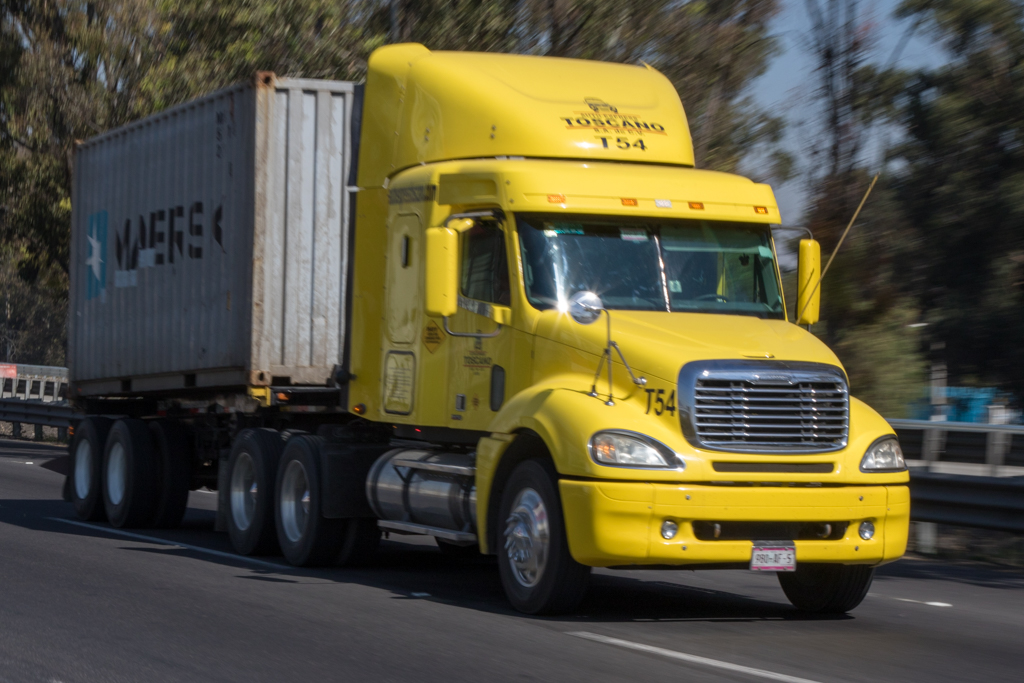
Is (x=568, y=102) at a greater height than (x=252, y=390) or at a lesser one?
greater

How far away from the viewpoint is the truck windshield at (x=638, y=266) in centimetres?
928

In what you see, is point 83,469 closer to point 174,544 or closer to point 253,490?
point 174,544

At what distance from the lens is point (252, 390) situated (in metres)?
12.2

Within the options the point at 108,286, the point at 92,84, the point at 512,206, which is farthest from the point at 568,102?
the point at 92,84

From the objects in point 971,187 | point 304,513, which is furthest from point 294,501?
point 971,187

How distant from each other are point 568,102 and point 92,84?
23214 millimetres

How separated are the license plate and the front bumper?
0.16ft

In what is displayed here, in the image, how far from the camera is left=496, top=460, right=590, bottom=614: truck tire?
8.48 meters

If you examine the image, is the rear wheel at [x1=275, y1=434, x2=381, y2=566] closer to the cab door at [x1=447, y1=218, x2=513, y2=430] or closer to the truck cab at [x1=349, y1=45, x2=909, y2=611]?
the truck cab at [x1=349, y1=45, x2=909, y2=611]

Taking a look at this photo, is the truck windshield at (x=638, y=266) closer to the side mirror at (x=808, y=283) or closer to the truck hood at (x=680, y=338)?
the truck hood at (x=680, y=338)

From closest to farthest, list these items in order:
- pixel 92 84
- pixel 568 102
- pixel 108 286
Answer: pixel 568 102, pixel 108 286, pixel 92 84

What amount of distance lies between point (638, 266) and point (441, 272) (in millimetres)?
1318

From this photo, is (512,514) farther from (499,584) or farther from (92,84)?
(92,84)

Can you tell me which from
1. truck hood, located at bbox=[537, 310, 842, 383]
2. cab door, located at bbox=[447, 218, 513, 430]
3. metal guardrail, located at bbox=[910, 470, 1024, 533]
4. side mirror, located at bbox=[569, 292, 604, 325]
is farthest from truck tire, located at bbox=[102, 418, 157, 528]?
metal guardrail, located at bbox=[910, 470, 1024, 533]
